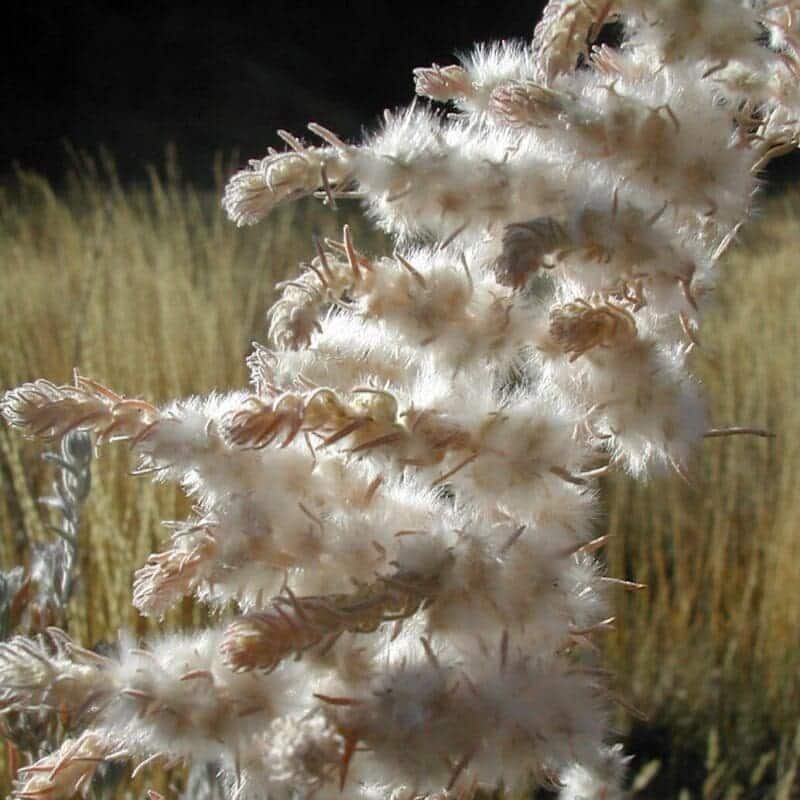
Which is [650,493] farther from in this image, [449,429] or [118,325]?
[449,429]

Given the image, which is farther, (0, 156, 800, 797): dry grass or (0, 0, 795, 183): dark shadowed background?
(0, 0, 795, 183): dark shadowed background

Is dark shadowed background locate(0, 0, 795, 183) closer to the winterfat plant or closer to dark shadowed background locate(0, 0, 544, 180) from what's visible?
dark shadowed background locate(0, 0, 544, 180)

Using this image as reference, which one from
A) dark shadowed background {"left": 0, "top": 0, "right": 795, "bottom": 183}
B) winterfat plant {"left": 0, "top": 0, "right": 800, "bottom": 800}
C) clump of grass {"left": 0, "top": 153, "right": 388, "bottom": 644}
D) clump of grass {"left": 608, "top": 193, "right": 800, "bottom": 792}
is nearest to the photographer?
winterfat plant {"left": 0, "top": 0, "right": 800, "bottom": 800}

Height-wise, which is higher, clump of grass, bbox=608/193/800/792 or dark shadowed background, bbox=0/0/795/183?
dark shadowed background, bbox=0/0/795/183

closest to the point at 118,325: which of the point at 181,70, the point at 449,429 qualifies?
the point at 449,429

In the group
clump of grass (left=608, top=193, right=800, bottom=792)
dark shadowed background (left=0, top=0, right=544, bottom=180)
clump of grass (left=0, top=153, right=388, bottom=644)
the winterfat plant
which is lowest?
clump of grass (left=608, top=193, right=800, bottom=792)

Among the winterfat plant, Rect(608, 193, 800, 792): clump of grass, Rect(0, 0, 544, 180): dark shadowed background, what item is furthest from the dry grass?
Rect(0, 0, 544, 180): dark shadowed background

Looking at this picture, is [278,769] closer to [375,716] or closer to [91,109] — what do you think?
[375,716]

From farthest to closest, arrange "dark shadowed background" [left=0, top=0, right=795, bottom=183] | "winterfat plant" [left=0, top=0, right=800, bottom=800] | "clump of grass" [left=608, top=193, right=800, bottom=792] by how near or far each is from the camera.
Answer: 1. "dark shadowed background" [left=0, top=0, right=795, bottom=183]
2. "clump of grass" [left=608, top=193, right=800, bottom=792]
3. "winterfat plant" [left=0, top=0, right=800, bottom=800]

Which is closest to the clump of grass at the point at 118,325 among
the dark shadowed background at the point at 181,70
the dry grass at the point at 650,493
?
the dry grass at the point at 650,493
